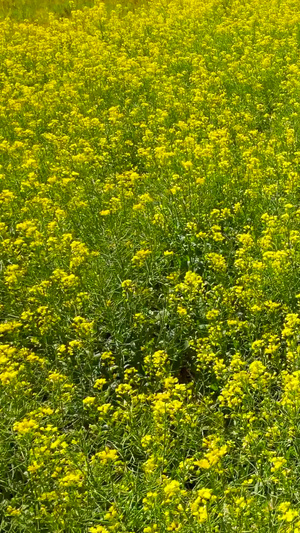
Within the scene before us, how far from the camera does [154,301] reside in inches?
152

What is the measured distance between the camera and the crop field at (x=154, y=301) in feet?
8.36

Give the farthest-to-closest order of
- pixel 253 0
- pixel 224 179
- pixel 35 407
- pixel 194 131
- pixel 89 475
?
pixel 253 0 → pixel 194 131 → pixel 224 179 → pixel 35 407 → pixel 89 475

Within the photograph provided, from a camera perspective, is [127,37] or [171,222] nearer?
[171,222]

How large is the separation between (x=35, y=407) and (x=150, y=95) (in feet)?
15.4

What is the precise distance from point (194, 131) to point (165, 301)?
247 centimetres

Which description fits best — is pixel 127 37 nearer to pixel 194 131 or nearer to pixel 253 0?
pixel 253 0

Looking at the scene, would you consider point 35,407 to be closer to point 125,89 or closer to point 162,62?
point 125,89

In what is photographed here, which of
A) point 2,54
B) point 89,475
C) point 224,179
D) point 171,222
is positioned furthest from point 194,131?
point 2,54

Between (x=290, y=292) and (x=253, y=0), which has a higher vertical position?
(x=253, y=0)

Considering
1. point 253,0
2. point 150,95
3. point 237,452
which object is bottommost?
point 237,452

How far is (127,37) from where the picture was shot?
9.42 m

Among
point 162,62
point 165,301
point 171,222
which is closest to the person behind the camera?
point 165,301

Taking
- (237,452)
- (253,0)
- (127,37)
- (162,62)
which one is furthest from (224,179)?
(253,0)

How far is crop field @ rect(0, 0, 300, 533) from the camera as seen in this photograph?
2.55 m
